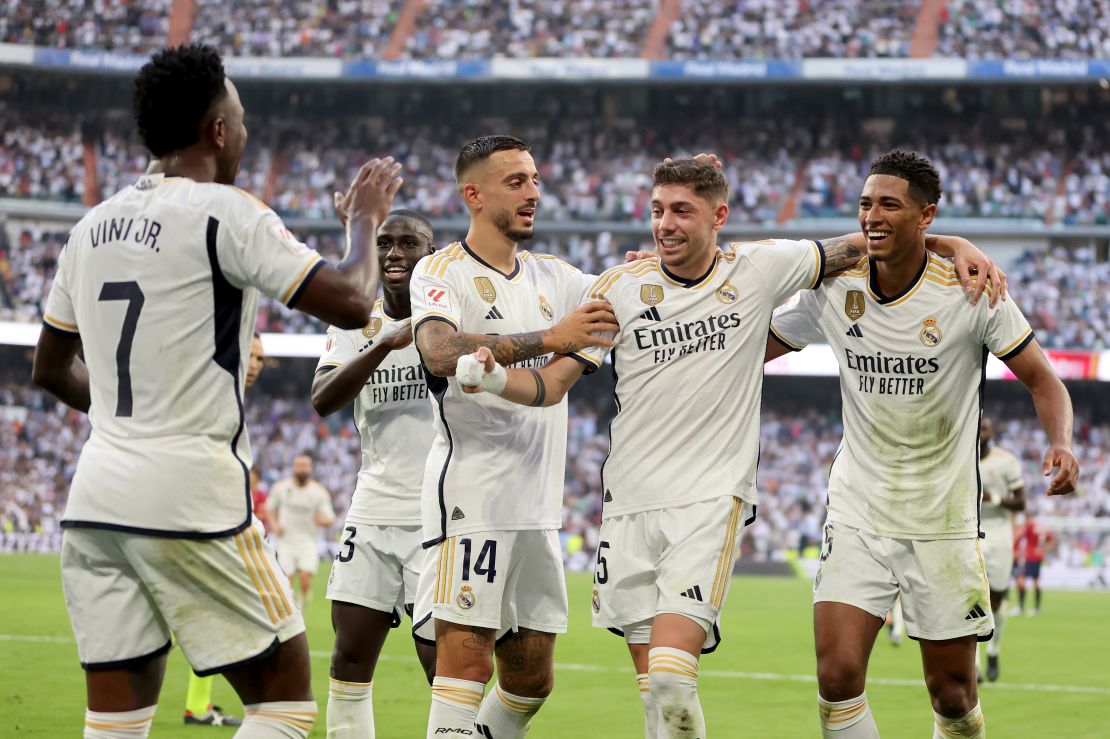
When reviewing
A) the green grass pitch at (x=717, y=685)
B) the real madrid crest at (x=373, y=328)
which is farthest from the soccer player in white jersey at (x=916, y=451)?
the green grass pitch at (x=717, y=685)

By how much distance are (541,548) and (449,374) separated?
1.00m

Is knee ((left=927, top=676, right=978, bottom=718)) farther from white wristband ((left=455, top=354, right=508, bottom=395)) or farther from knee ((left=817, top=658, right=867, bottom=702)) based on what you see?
white wristband ((left=455, top=354, right=508, bottom=395))

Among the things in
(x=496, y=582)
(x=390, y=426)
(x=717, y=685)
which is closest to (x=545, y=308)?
(x=496, y=582)

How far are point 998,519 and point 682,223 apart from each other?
9325mm

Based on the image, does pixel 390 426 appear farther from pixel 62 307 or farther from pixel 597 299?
pixel 62 307

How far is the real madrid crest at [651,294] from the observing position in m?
6.43

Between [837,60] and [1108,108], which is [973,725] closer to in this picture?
[837,60]

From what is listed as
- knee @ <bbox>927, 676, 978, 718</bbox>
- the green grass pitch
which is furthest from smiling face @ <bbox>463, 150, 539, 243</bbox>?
the green grass pitch

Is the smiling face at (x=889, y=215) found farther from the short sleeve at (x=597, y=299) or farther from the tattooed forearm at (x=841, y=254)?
the short sleeve at (x=597, y=299)

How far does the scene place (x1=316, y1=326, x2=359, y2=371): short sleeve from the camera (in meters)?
7.41

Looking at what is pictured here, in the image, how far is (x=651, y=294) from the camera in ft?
21.2

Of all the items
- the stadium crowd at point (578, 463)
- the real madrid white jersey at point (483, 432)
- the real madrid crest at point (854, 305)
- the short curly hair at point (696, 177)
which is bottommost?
the stadium crowd at point (578, 463)

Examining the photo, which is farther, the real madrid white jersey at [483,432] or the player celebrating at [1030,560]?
the player celebrating at [1030,560]

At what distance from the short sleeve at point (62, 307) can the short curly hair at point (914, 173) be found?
3704 millimetres
